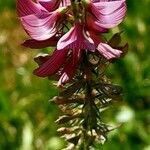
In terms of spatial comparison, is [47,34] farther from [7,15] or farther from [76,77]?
[7,15]

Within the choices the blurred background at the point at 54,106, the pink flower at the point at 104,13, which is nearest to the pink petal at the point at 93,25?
the pink flower at the point at 104,13

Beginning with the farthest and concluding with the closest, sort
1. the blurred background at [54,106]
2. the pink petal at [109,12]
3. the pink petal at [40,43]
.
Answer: the blurred background at [54,106] < the pink petal at [40,43] < the pink petal at [109,12]

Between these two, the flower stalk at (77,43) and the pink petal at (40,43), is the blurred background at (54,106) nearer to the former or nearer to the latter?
the flower stalk at (77,43)

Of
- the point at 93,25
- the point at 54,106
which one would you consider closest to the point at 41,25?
the point at 93,25

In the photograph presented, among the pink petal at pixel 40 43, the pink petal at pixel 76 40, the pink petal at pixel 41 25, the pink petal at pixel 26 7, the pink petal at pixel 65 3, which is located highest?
the pink petal at pixel 26 7

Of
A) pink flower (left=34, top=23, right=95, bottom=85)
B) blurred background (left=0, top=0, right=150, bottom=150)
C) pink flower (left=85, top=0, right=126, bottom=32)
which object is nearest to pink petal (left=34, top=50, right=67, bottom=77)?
pink flower (left=34, top=23, right=95, bottom=85)

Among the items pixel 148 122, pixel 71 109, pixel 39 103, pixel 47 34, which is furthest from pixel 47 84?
pixel 47 34

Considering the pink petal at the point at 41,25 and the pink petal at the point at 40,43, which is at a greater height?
the pink petal at the point at 41,25

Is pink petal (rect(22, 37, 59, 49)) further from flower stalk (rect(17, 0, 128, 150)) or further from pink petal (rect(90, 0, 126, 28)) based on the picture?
pink petal (rect(90, 0, 126, 28))
